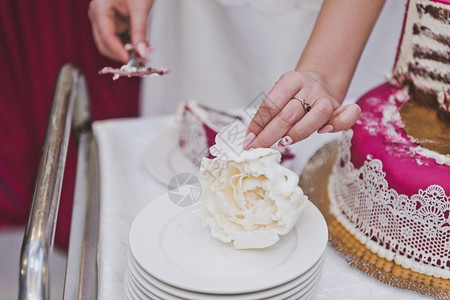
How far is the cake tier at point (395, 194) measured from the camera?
0.81 m

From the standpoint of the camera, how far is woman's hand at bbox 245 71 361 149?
2.62 feet

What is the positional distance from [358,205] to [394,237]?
89 mm

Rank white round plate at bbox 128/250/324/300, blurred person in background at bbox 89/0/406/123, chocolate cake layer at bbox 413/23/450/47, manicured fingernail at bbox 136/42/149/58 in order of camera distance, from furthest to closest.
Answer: blurred person in background at bbox 89/0/406/123, manicured fingernail at bbox 136/42/149/58, chocolate cake layer at bbox 413/23/450/47, white round plate at bbox 128/250/324/300

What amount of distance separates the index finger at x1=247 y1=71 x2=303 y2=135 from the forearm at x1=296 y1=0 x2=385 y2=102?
12cm

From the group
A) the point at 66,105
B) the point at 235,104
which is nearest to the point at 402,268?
the point at 66,105

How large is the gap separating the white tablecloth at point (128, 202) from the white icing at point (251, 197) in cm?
21

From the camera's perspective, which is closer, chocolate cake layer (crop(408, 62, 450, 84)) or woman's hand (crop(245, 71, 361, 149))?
woman's hand (crop(245, 71, 361, 149))

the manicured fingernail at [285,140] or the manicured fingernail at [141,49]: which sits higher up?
the manicured fingernail at [141,49]

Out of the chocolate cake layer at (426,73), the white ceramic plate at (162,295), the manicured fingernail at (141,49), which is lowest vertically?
the white ceramic plate at (162,295)

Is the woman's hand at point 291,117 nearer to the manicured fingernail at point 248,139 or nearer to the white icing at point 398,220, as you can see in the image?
the manicured fingernail at point 248,139

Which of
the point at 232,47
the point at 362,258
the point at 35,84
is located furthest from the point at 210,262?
the point at 35,84

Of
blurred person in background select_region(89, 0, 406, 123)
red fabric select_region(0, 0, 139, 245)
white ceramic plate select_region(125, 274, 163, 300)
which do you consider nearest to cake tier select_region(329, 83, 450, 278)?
white ceramic plate select_region(125, 274, 163, 300)

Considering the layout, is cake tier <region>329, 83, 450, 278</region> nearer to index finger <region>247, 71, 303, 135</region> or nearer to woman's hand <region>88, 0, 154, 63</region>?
index finger <region>247, 71, 303, 135</region>

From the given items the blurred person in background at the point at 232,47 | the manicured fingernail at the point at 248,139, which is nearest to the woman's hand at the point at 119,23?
the blurred person in background at the point at 232,47
